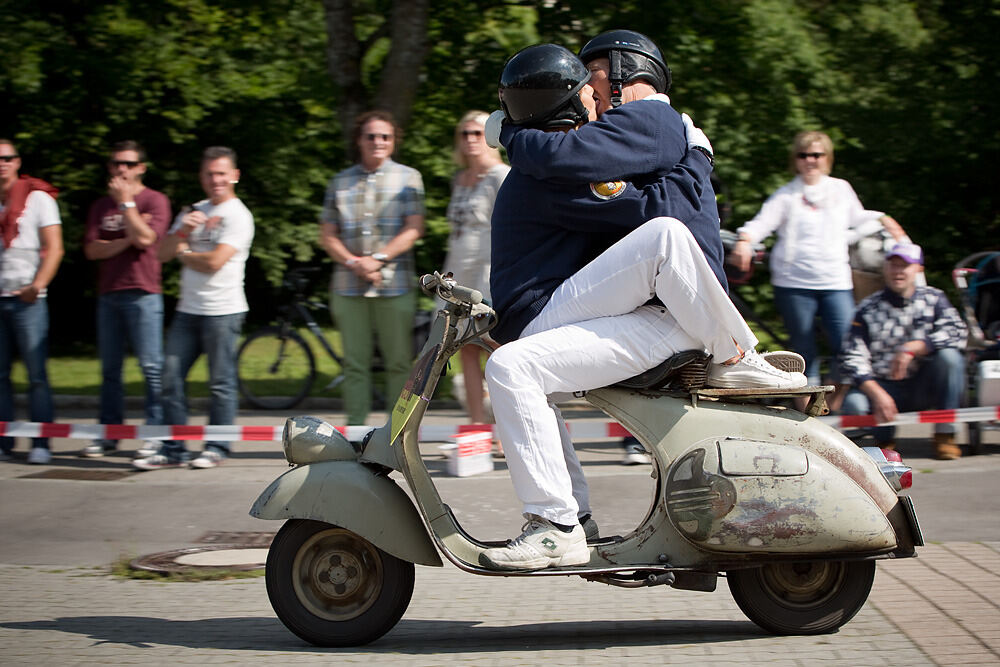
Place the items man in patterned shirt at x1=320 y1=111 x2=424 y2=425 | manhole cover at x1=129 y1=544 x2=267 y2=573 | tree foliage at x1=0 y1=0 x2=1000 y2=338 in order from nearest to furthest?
manhole cover at x1=129 y1=544 x2=267 y2=573 < man in patterned shirt at x1=320 y1=111 x2=424 y2=425 < tree foliage at x1=0 y1=0 x2=1000 y2=338

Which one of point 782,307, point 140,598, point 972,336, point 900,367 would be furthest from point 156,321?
point 972,336

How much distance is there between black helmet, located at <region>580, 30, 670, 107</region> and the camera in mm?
4449

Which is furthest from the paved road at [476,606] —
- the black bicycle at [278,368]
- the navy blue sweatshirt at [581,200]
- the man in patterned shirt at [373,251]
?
the black bicycle at [278,368]

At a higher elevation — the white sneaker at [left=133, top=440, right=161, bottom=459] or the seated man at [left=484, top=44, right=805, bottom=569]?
the seated man at [left=484, top=44, right=805, bottom=569]

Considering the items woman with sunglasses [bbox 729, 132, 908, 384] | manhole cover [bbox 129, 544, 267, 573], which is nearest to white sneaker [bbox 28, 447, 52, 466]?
manhole cover [bbox 129, 544, 267, 573]

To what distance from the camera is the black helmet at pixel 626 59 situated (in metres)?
4.45

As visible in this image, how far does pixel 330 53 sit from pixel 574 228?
25.9 ft

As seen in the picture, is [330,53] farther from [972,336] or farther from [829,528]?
[829,528]

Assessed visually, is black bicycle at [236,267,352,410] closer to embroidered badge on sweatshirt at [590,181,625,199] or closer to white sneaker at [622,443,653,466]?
white sneaker at [622,443,653,466]

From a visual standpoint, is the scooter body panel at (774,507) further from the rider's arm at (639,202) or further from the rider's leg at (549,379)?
the rider's arm at (639,202)

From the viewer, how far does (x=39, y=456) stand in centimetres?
839

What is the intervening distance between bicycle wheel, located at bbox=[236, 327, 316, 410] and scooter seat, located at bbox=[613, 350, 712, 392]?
6640mm

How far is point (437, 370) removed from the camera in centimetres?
447

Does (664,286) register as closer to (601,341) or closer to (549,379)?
(601,341)
